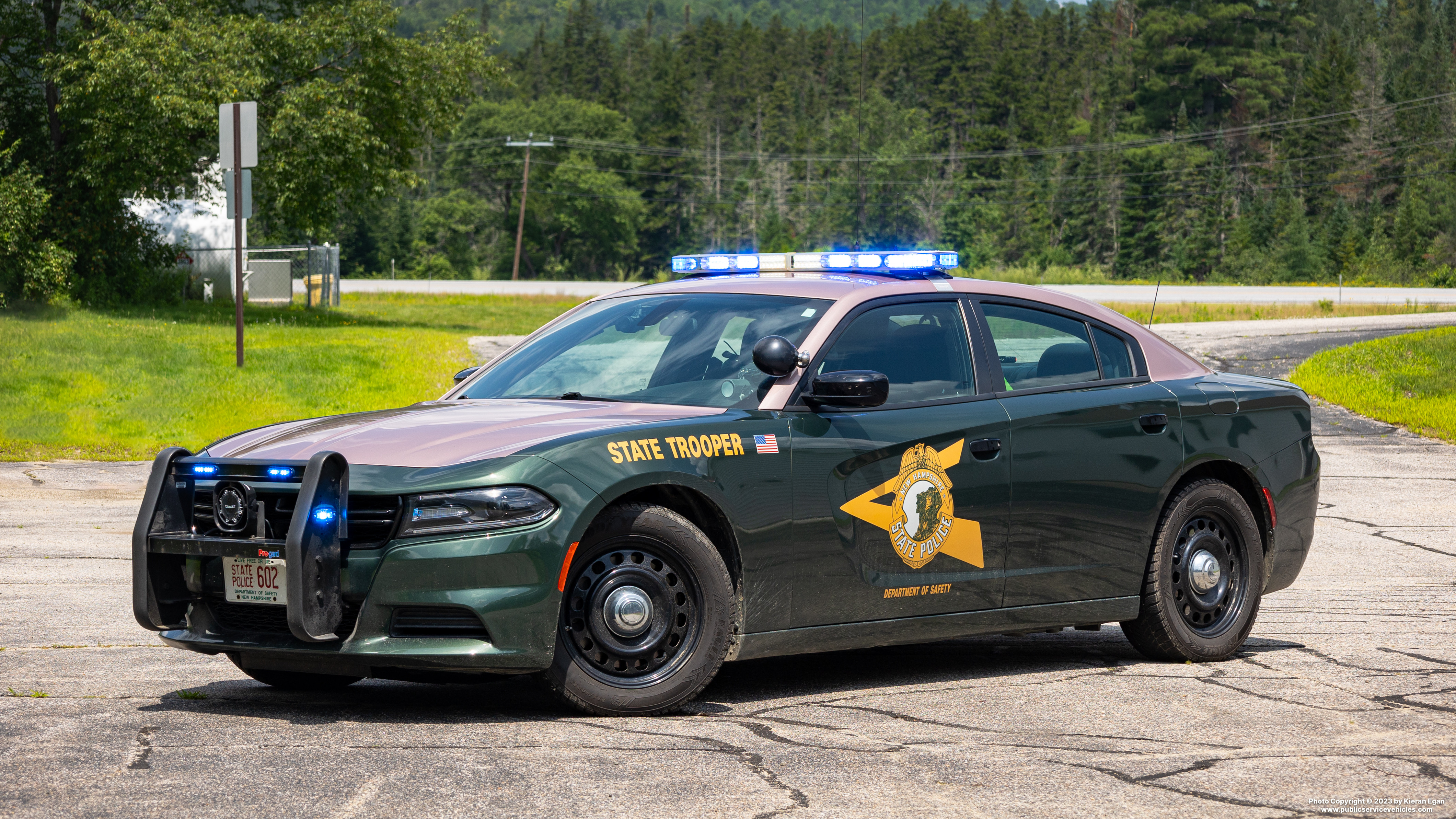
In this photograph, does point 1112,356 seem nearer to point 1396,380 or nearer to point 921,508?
point 921,508

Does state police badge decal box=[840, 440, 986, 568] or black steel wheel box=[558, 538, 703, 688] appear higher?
state police badge decal box=[840, 440, 986, 568]

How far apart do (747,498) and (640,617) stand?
58 cm

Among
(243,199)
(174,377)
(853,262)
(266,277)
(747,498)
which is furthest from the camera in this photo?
(266,277)

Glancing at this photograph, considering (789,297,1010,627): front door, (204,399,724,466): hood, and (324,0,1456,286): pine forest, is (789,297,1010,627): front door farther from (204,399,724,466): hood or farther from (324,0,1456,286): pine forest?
(324,0,1456,286): pine forest

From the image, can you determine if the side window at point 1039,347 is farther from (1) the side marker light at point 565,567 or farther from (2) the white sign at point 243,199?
(2) the white sign at point 243,199

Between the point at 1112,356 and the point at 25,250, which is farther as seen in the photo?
the point at 25,250

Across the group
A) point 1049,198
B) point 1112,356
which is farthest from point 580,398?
point 1049,198

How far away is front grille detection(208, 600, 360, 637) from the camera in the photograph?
4.97 m

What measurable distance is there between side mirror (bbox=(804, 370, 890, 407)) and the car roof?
0.43 feet

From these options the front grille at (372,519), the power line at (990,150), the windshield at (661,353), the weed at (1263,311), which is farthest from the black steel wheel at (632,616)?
the power line at (990,150)

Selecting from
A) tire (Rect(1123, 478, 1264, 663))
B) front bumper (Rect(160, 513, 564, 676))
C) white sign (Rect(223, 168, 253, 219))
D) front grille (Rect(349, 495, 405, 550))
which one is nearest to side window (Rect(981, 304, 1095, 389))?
tire (Rect(1123, 478, 1264, 663))

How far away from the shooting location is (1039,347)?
6.68 metres

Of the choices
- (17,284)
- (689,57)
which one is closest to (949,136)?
(689,57)

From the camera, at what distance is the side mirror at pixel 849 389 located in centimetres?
557
